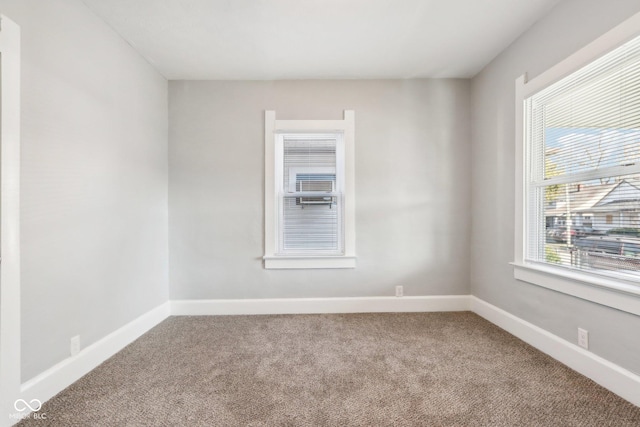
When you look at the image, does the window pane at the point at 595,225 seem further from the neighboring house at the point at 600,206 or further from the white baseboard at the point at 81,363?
the white baseboard at the point at 81,363

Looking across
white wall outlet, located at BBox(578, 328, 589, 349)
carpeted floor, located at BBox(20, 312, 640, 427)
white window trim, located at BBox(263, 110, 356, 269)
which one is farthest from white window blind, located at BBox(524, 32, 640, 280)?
white window trim, located at BBox(263, 110, 356, 269)

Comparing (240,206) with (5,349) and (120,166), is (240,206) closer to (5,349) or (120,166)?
(120,166)

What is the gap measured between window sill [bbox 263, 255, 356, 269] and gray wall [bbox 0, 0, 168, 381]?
1.19 metres

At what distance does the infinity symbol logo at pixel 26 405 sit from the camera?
1455mm

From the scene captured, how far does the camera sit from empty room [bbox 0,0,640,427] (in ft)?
5.10

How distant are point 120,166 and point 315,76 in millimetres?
2066

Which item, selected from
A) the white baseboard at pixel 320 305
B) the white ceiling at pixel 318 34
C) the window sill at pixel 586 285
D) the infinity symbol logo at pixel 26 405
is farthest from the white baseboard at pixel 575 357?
the infinity symbol logo at pixel 26 405

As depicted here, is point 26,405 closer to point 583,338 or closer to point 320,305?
point 320,305

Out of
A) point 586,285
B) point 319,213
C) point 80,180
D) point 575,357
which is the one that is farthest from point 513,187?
point 80,180

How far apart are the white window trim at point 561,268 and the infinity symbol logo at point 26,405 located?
3.39 m

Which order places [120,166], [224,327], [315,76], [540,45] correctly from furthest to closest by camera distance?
[315,76] < [224,327] < [120,166] < [540,45]

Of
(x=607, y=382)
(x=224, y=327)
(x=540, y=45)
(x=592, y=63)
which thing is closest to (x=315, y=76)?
(x=540, y=45)

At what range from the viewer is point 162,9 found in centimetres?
198

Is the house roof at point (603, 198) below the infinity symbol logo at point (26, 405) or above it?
above
